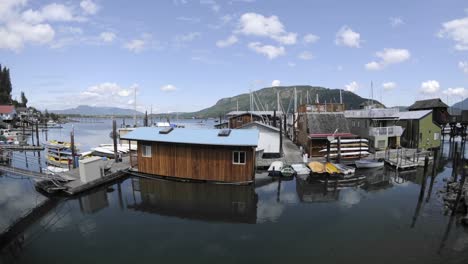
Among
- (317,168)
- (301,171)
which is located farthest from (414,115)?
(301,171)

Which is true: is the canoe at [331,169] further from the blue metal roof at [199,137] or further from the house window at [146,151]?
the house window at [146,151]

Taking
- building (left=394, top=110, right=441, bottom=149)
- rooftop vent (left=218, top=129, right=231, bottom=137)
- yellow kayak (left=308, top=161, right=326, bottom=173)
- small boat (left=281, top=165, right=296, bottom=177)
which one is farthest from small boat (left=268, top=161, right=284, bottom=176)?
building (left=394, top=110, right=441, bottom=149)

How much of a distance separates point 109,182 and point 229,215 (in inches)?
563

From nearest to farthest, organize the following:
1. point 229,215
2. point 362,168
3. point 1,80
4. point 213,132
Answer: point 229,215, point 213,132, point 362,168, point 1,80

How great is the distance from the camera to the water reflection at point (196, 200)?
1903 centimetres

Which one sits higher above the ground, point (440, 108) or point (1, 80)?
point (1, 80)

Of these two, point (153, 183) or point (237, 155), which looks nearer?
point (237, 155)

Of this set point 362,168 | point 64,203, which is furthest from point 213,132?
point 362,168

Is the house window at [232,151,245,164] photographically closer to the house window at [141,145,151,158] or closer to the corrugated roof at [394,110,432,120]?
the house window at [141,145,151,158]

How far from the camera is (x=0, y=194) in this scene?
914 inches

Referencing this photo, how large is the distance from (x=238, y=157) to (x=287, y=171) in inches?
300

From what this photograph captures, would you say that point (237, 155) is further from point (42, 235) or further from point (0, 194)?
point (0, 194)

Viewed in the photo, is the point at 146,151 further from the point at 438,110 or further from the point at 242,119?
the point at 438,110

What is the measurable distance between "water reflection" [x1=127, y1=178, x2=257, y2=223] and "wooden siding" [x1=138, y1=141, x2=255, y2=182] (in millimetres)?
950
